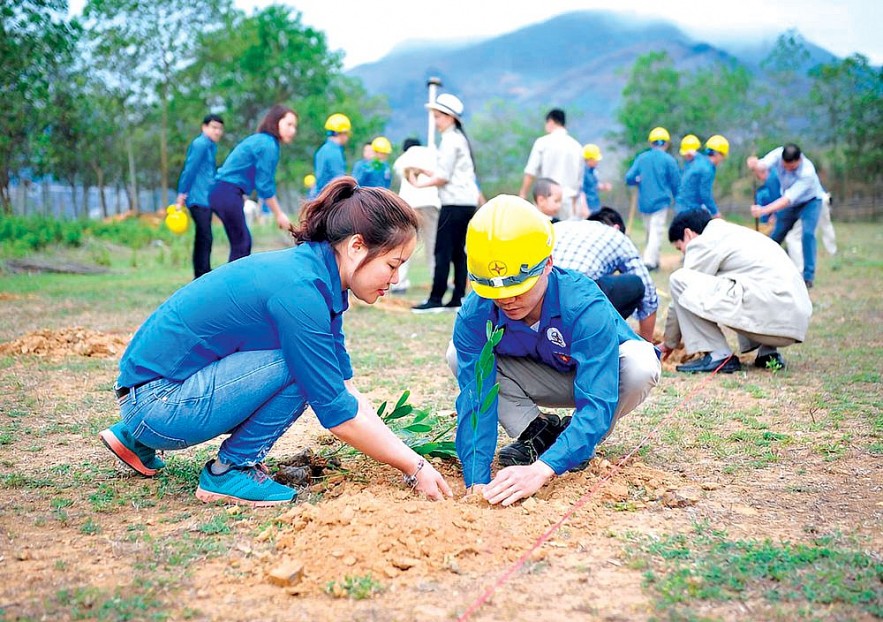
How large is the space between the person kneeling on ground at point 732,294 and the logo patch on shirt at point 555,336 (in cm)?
259

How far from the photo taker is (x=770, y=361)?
225 inches

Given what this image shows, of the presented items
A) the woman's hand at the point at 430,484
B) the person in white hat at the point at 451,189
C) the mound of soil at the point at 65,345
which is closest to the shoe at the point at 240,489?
the woman's hand at the point at 430,484

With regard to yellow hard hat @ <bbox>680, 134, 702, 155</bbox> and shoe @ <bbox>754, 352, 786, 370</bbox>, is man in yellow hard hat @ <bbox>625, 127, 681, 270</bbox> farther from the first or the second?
shoe @ <bbox>754, 352, 786, 370</bbox>

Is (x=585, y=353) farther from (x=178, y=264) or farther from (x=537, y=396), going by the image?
(x=178, y=264)

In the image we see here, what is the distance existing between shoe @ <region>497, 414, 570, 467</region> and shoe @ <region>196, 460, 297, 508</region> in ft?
3.27

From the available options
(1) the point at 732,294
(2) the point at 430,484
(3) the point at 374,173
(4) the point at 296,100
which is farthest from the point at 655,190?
(4) the point at 296,100

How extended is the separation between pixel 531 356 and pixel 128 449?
1.64m

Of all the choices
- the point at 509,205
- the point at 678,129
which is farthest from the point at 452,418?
the point at 678,129

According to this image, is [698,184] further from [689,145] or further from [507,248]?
[507,248]

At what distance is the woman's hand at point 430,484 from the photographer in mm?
3061

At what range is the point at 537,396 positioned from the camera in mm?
3695

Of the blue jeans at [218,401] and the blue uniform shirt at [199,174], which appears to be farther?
the blue uniform shirt at [199,174]

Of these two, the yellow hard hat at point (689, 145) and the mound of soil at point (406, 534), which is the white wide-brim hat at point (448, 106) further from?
the mound of soil at point (406, 534)

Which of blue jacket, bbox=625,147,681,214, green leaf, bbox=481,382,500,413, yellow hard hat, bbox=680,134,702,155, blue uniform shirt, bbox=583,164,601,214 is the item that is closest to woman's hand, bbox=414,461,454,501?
green leaf, bbox=481,382,500,413
